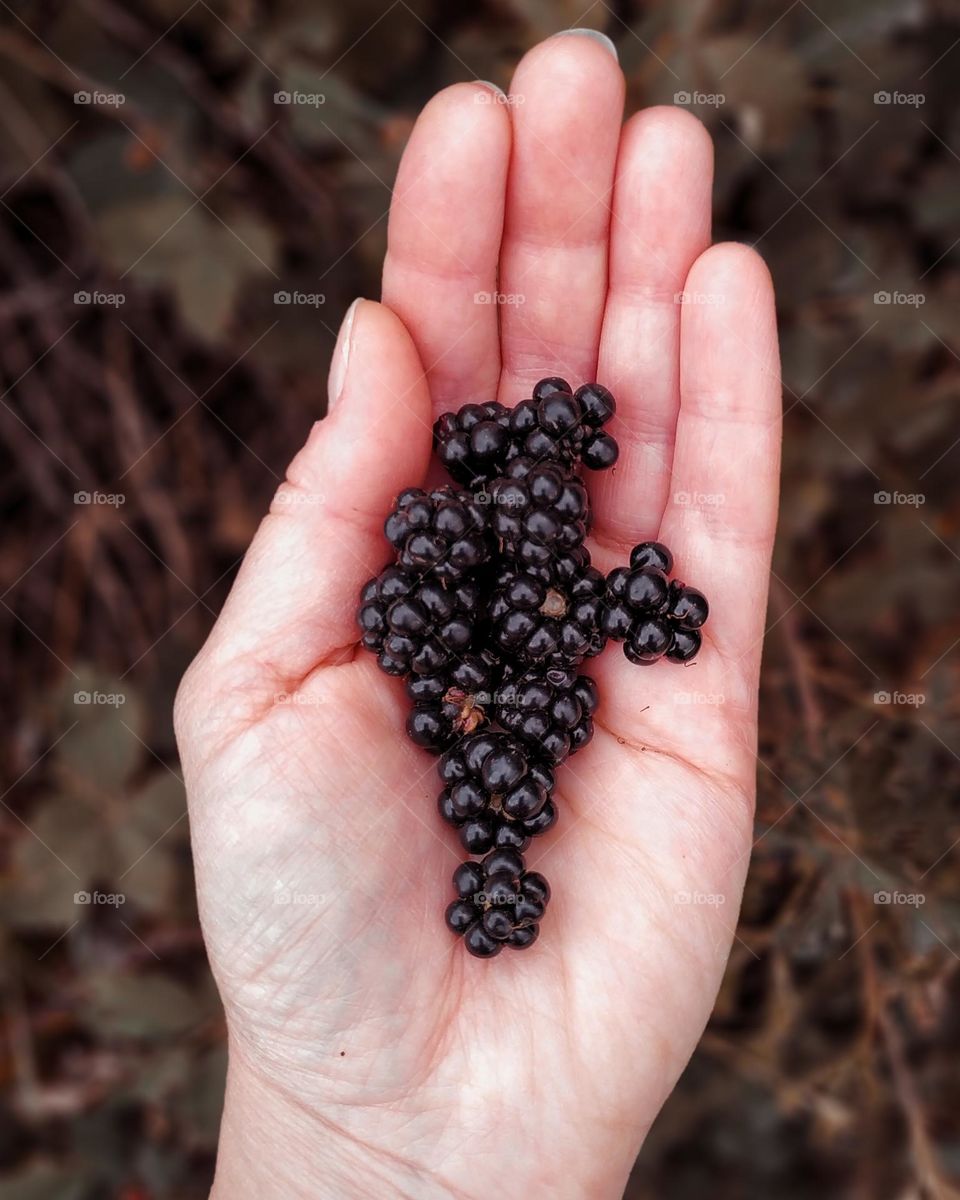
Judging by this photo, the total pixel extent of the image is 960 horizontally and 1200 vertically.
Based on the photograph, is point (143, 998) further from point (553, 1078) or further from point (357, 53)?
point (357, 53)

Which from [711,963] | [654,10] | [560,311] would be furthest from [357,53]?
[711,963]

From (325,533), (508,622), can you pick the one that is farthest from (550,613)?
(325,533)
